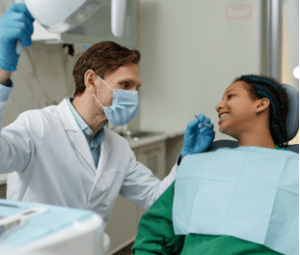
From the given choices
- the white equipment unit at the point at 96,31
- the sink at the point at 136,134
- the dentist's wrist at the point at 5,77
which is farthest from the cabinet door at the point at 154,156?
the dentist's wrist at the point at 5,77

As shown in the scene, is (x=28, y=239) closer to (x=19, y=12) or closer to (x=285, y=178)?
(x=19, y=12)

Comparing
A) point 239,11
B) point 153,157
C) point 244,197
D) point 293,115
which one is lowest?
point 153,157

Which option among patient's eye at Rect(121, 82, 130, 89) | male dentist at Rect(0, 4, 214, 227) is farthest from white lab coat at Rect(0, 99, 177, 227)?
patient's eye at Rect(121, 82, 130, 89)

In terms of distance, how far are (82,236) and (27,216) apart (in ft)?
0.33

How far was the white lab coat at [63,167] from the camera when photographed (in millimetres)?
1250

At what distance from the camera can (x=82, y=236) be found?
0.41 meters

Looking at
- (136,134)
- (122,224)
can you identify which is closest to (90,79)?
(122,224)

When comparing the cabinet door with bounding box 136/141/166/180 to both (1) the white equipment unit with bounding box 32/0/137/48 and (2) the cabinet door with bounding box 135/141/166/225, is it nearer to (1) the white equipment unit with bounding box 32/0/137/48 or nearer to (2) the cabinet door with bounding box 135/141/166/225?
(2) the cabinet door with bounding box 135/141/166/225

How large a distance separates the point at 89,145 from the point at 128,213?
48.0 inches

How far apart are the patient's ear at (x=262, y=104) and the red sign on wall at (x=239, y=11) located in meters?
1.72

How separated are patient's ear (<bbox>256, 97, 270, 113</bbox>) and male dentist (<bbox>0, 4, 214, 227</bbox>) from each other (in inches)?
8.3

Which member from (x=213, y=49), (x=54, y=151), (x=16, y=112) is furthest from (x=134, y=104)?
(x=213, y=49)

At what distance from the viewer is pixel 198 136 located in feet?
4.79

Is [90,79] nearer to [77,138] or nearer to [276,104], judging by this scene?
[77,138]
